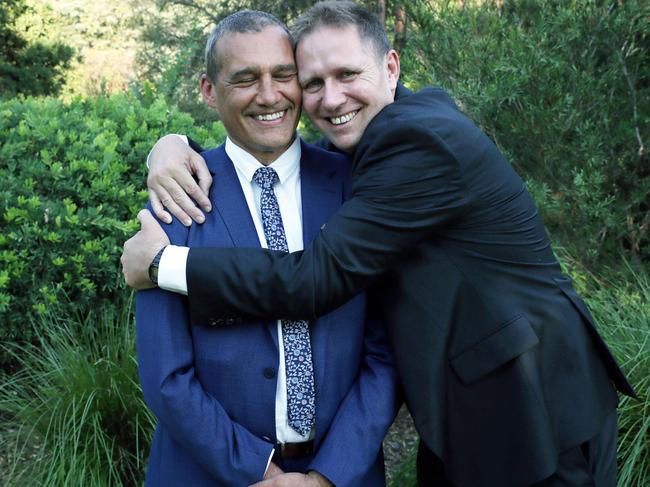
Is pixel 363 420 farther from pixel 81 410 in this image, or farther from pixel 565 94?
pixel 565 94

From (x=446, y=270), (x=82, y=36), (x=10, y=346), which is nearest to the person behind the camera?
(x=446, y=270)

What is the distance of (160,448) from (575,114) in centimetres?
370

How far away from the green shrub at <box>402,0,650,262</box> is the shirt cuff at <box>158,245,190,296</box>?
3.28m

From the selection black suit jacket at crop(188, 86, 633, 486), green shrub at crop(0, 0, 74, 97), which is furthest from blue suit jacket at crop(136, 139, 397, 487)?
green shrub at crop(0, 0, 74, 97)

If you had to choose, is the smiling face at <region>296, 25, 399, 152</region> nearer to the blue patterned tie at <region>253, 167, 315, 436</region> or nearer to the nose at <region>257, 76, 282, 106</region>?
the nose at <region>257, 76, 282, 106</region>

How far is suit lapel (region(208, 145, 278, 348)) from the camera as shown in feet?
7.53

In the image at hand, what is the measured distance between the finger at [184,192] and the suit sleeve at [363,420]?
0.73 metres

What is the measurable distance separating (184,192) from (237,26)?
22.5 inches

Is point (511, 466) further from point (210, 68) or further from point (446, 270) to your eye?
point (210, 68)

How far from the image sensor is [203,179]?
2395mm

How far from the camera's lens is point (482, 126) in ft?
17.3

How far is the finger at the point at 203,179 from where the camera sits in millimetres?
2312

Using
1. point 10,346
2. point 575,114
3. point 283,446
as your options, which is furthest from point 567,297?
point 10,346

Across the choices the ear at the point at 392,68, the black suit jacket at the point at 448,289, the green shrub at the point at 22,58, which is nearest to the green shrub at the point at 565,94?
the ear at the point at 392,68
